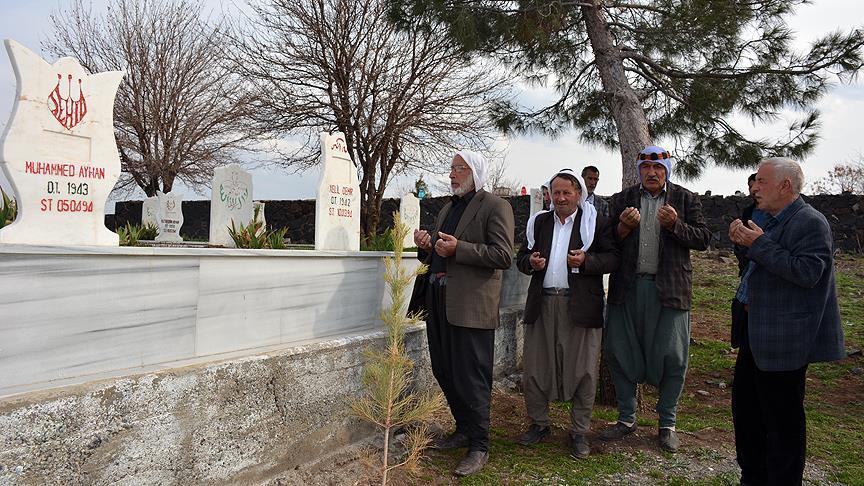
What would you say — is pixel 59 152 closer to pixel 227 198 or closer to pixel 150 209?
pixel 227 198

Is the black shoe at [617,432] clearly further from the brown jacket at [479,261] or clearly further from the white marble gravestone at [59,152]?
the white marble gravestone at [59,152]

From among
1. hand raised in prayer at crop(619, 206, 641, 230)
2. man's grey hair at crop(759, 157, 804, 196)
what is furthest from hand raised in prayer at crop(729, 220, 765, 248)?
hand raised in prayer at crop(619, 206, 641, 230)

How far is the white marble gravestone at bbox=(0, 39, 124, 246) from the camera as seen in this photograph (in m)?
2.43

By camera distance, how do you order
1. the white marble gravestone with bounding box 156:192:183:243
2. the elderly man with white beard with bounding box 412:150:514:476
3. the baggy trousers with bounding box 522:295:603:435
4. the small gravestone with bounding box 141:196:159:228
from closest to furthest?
the elderly man with white beard with bounding box 412:150:514:476
the baggy trousers with bounding box 522:295:603:435
the white marble gravestone with bounding box 156:192:183:243
the small gravestone with bounding box 141:196:159:228

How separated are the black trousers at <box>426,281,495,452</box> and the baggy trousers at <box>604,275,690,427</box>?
0.88 m

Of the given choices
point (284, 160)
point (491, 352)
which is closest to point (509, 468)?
point (491, 352)

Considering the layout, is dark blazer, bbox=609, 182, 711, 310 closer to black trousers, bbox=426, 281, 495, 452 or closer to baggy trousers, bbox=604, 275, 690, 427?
Result: baggy trousers, bbox=604, 275, 690, 427

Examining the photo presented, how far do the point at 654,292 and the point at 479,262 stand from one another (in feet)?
3.76

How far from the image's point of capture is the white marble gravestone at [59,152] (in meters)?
2.43

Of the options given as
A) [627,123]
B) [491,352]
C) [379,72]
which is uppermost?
[379,72]

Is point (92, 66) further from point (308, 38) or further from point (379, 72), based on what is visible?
point (379, 72)

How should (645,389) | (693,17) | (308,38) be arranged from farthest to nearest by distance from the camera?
(308,38) → (693,17) → (645,389)

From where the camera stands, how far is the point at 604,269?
3562 millimetres

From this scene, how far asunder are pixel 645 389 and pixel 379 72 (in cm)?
710
